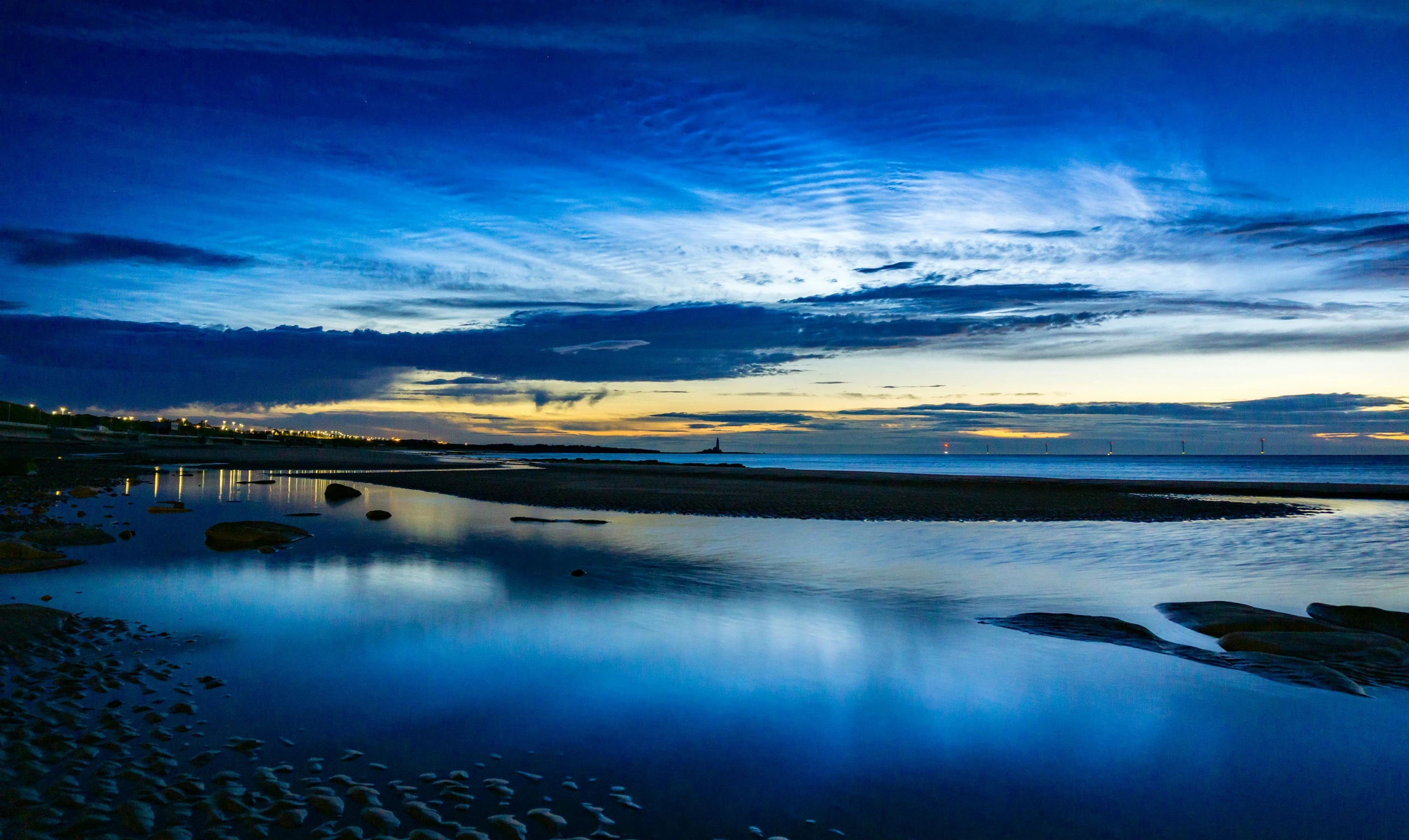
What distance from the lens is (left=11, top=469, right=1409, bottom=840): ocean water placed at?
6297mm

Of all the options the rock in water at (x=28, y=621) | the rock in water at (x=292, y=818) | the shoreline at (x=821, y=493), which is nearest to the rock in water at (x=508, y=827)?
the rock in water at (x=292, y=818)

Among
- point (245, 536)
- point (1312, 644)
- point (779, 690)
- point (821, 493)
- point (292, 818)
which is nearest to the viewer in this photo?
point (292, 818)

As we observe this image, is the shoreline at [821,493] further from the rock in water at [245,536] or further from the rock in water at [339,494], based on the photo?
the rock in water at [339,494]

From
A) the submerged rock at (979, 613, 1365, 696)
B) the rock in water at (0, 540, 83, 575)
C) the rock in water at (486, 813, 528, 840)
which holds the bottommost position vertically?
the submerged rock at (979, 613, 1365, 696)

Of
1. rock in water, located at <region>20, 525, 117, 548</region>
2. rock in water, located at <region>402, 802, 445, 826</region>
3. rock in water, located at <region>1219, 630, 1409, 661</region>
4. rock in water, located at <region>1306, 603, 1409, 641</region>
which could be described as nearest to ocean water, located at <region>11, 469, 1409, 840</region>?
rock in water, located at <region>402, 802, 445, 826</region>

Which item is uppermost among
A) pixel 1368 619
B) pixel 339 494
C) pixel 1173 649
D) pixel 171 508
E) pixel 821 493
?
pixel 171 508

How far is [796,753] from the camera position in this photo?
7.26 metres

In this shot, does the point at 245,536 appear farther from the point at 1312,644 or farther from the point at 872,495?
the point at 872,495

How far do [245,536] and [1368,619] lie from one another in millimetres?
23296

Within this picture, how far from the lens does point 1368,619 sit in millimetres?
12516

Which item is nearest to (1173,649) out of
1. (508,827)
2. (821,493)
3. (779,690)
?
(779,690)

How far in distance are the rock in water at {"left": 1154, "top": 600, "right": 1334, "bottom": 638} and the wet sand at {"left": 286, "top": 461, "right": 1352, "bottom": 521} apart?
17.0 m

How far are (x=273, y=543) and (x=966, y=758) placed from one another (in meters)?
18.5

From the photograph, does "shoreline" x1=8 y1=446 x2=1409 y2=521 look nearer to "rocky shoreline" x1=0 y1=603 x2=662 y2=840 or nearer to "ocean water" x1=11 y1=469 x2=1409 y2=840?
"ocean water" x1=11 y1=469 x2=1409 y2=840
